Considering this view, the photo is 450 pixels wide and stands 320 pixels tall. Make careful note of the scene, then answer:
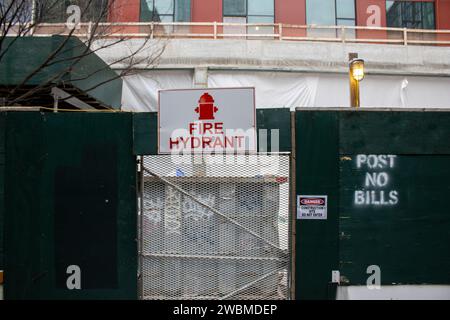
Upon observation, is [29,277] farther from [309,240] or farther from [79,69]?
[79,69]

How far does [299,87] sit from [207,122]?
29.5 ft

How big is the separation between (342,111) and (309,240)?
1.74 meters

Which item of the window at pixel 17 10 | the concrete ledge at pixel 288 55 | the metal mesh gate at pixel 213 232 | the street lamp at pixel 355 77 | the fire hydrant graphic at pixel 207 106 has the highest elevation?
the concrete ledge at pixel 288 55

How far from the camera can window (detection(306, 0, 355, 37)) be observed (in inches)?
644

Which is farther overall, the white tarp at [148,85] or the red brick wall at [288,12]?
the red brick wall at [288,12]

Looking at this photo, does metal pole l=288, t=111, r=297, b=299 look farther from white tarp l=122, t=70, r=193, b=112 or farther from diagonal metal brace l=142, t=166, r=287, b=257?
white tarp l=122, t=70, r=193, b=112

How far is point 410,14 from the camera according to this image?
17.6 m

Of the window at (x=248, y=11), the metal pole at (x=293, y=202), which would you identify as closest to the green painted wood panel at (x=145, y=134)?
the metal pole at (x=293, y=202)

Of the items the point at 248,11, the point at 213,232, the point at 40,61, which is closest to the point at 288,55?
the point at 248,11

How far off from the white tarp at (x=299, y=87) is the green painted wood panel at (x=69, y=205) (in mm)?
8118

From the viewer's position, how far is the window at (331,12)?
16359 mm

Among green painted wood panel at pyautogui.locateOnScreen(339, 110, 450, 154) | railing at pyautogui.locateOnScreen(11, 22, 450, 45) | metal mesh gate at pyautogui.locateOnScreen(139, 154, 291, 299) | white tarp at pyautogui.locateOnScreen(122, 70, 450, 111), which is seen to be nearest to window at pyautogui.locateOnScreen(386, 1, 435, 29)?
railing at pyautogui.locateOnScreen(11, 22, 450, 45)

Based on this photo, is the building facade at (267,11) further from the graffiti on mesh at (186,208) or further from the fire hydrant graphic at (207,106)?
the graffiti on mesh at (186,208)

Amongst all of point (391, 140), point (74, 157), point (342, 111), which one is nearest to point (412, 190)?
point (391, 140)
